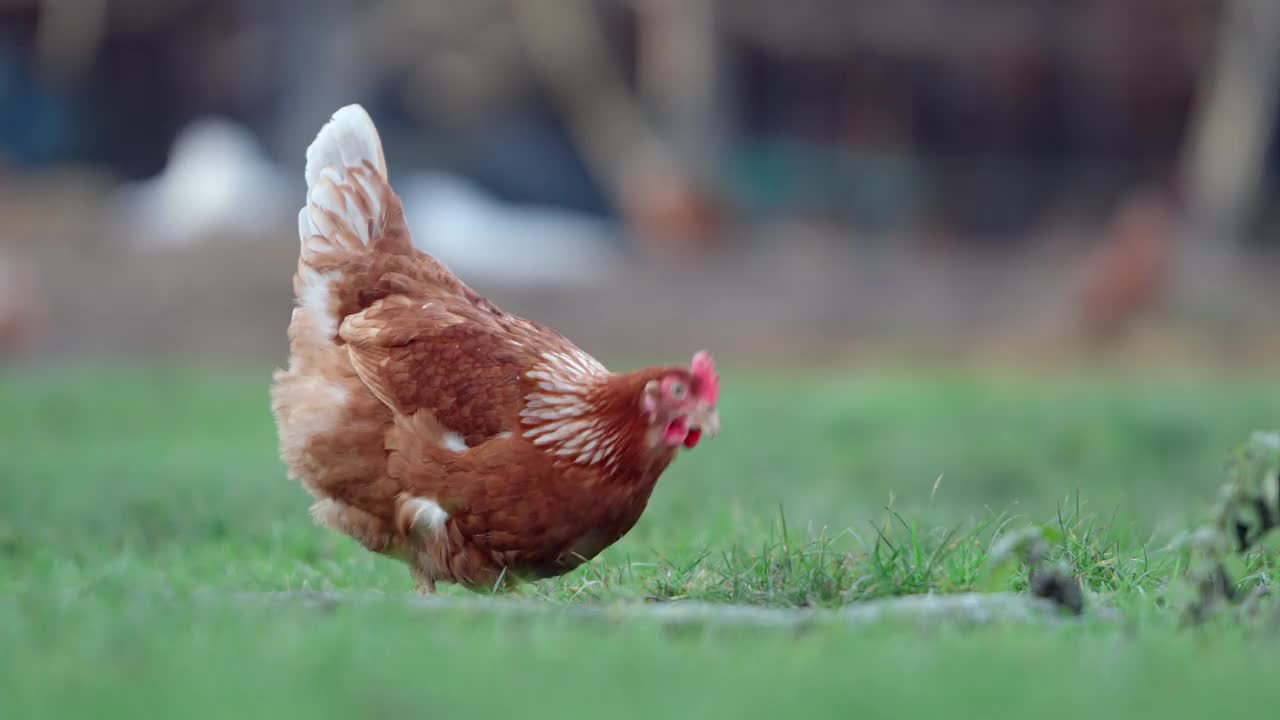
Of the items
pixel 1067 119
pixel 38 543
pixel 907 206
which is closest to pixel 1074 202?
pixel 1067 119

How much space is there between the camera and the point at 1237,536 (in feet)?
12.3

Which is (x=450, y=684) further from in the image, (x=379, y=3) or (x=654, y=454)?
(x=379, y=3)

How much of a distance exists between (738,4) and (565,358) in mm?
14239

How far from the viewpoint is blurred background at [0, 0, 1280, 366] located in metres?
16.2

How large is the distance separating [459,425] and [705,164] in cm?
1371

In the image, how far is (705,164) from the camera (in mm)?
17844

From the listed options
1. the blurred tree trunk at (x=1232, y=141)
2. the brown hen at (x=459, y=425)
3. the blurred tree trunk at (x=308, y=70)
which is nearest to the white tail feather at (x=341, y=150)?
the brown hen at (x=459, y=425)

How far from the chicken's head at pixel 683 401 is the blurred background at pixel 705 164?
36.0 feet

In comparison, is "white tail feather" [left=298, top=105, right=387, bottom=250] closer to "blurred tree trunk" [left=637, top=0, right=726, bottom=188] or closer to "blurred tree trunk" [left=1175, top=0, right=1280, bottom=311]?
"blurred tree trunk" [left=637, top=0, right=726, bottom=188]

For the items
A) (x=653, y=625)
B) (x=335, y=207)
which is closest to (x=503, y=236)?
(x=335, y=207)

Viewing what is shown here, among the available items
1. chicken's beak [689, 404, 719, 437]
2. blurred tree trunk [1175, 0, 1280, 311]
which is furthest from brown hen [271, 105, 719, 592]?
blurred tree trunk [1175, 0, 1280, 311]

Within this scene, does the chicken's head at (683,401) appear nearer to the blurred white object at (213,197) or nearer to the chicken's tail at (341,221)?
the chicken's tail at (341,221)

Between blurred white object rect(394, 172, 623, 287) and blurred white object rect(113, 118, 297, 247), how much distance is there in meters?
1.51

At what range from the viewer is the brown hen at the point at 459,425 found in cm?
427
